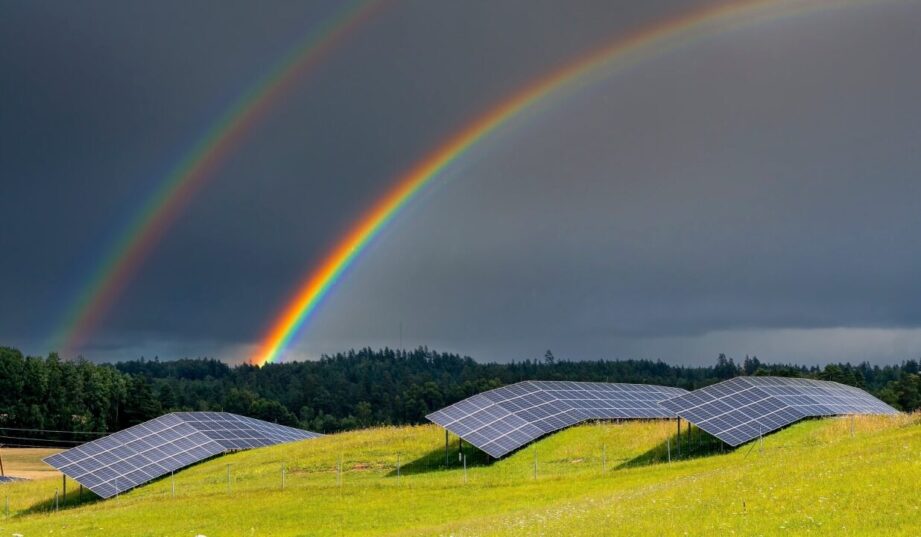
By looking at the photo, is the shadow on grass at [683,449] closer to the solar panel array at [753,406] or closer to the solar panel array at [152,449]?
the solar panel array at [753,406]

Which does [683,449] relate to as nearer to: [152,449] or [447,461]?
[447,461]

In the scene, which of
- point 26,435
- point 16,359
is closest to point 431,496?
point 26,435

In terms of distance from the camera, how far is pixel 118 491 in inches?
2330

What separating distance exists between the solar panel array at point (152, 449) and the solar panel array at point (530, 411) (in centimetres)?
1996

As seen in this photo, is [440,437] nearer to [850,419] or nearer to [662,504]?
[850,419]

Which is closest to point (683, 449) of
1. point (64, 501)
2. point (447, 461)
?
point (447, 461)

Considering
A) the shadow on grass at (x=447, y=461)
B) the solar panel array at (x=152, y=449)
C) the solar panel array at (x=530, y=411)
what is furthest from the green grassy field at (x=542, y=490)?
the solar panel array at (x=152, y=449)

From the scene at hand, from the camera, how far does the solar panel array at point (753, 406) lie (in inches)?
2137

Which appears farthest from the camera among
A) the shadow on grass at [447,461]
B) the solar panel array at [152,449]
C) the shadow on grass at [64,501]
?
the solar panel array at [152,449]

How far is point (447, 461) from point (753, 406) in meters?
20.6

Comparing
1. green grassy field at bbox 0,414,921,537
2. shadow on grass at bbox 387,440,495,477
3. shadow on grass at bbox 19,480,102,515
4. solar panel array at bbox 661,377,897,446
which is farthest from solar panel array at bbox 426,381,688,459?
shadow on grass at bbox 19,480,102,515

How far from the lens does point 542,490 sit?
4419 cm

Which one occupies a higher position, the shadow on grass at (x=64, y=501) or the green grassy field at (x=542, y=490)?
the green grassy field at (x=542, y=490)

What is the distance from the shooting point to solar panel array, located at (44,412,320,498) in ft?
198
